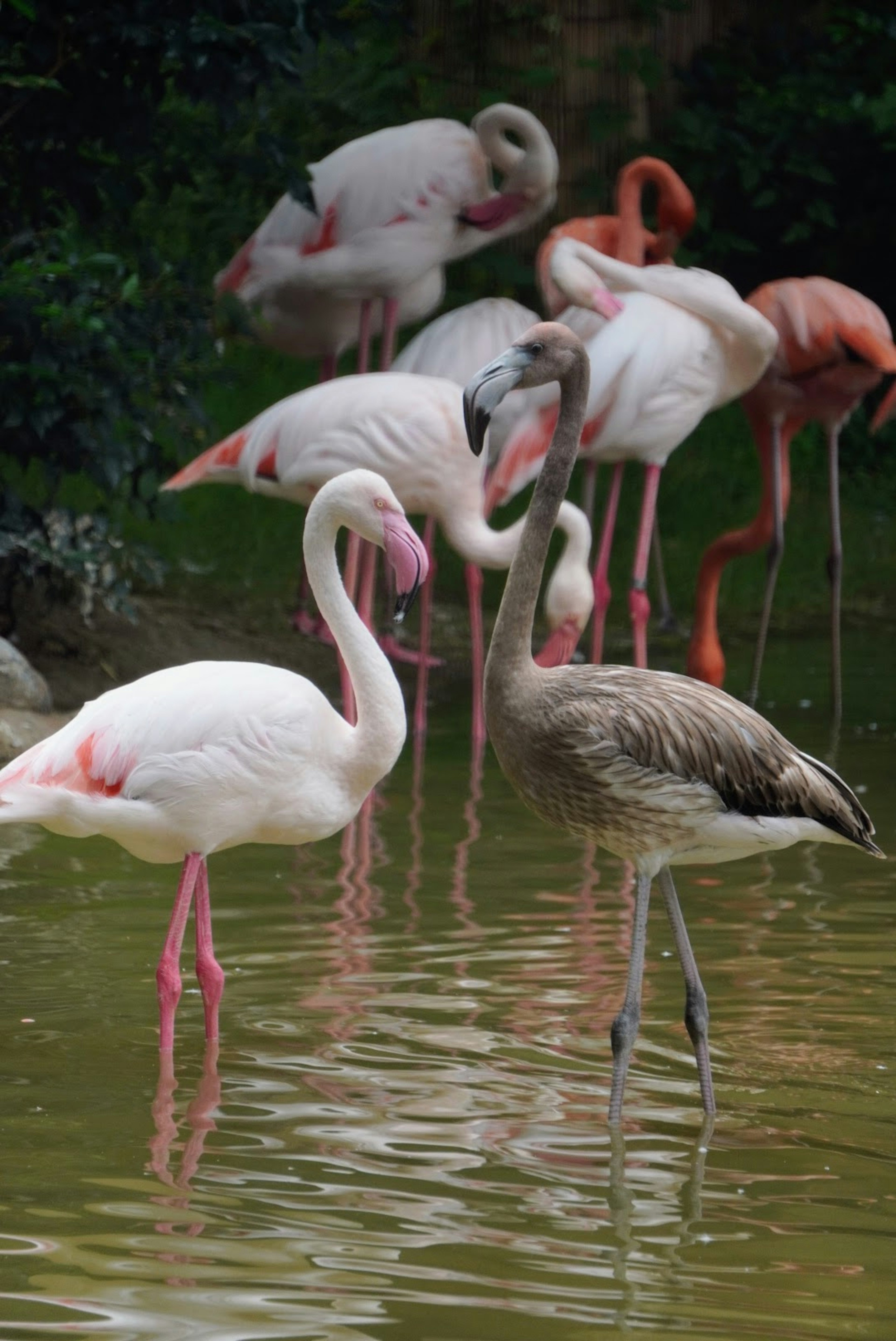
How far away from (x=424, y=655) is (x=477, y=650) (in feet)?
2.11

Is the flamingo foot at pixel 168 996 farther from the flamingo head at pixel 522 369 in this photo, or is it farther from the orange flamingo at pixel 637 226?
the orange flamingo at pixel 637 226

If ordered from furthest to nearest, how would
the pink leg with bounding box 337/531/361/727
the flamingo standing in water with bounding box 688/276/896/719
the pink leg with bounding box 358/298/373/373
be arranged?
the pink leg with bounding box 358/298/373/373
the flamingo standing in water with bounding box 688/276/896/719
the pink leg with bounding box 337/531/361/727

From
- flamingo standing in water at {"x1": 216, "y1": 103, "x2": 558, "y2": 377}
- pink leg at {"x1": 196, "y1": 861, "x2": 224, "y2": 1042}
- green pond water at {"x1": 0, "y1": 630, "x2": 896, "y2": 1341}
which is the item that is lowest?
green pond water at {"x1": 0, "y1": 630, "x2": 896, "y2": 1341}

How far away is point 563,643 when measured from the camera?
21.6ft

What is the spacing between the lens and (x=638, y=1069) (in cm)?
396

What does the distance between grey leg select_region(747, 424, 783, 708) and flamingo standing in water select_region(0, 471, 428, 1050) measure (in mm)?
3794

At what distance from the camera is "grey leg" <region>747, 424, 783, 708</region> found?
7.83 m

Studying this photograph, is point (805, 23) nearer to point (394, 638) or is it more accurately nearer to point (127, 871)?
point (394, 638)

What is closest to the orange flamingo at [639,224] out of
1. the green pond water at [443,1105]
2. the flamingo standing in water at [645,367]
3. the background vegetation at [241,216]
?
the flamingo standing in water at [645,367]

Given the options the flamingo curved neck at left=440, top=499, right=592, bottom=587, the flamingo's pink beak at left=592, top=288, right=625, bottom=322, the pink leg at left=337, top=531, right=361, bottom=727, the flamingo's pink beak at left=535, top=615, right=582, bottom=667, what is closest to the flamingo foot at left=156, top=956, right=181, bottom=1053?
the pink leg at left=337, top=531, right=361, bottom=727

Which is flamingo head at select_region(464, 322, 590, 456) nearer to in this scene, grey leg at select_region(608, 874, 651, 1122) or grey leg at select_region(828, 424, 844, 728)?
grey leg at select_region(608, 874, 651, 1122)

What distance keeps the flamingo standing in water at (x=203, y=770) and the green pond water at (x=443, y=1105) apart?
31 cm

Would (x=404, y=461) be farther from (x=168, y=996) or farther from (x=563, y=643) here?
(x=168, y=996)

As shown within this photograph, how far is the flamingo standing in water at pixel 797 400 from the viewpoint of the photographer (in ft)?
25.3
